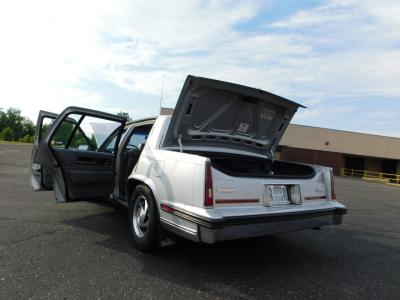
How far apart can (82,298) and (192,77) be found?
245cm

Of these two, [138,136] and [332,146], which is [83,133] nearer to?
[138,136]

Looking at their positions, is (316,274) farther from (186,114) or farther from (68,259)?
(68,259)

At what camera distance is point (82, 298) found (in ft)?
8.91

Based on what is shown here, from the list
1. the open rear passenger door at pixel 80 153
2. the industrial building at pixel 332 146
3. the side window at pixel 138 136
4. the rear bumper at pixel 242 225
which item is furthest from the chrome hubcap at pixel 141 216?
the industrial building at pixel 332 146

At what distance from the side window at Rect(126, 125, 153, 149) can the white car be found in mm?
16

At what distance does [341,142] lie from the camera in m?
40.5

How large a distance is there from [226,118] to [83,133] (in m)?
2.24

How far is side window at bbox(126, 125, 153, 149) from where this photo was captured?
511cm

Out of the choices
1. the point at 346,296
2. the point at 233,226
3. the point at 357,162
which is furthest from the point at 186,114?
the point at 357,162

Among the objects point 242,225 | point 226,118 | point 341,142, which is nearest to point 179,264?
point 242,225

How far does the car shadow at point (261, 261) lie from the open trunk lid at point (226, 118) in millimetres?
1315

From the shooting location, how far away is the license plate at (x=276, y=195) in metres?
3.48

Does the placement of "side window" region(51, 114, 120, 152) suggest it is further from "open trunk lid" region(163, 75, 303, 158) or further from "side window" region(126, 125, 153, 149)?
"open trunk lid" region(163, 75, 303, 158)

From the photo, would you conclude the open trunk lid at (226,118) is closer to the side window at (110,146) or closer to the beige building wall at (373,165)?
the side window at (110,146)
